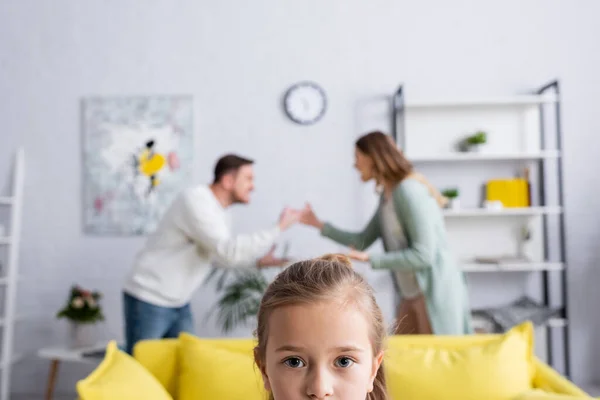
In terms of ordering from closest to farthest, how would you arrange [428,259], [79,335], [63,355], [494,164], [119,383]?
[119,383]
[428,259]
[63,355]
[79,335]
[494,164]

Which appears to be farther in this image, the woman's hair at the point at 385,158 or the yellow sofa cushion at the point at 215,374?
the woman's hair at the point at 385,158

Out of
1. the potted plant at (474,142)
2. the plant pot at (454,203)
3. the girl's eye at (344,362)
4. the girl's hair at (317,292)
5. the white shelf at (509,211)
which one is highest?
the potted plant at (474,142)

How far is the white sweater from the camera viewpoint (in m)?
2.84

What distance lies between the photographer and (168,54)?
4305 millimetres

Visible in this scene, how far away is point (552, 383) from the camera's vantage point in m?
2.07

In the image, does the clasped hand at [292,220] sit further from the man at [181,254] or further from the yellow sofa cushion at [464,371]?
the yellow sofa cushion at [464,371]

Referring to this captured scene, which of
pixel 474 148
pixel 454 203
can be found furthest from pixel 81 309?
pixel 474 148

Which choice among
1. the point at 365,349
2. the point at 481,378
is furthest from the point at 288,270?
the point at 481,378

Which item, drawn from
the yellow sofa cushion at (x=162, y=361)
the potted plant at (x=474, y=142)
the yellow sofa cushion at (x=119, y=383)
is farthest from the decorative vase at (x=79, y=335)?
the potted plant at (x=474, y=142)

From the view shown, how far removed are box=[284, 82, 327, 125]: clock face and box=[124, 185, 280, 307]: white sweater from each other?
4.61 feet

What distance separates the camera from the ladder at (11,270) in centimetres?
391

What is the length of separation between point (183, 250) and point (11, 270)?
1608mm

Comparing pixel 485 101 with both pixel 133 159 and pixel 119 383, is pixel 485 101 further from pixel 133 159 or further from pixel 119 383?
pixel 119 383

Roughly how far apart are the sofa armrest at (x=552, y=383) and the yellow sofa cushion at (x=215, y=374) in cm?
89
